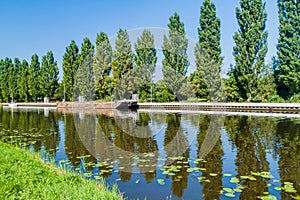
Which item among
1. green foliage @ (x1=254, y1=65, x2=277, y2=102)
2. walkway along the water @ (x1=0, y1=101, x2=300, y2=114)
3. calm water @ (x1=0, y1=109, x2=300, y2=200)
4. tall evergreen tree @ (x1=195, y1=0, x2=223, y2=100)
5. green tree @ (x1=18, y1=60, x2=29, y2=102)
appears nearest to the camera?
calm water @ (x1=0, y1=109, x2=300, y2=200)

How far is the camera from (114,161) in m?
7.91

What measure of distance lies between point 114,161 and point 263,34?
26068mm

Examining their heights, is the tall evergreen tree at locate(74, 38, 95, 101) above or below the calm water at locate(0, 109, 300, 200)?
above

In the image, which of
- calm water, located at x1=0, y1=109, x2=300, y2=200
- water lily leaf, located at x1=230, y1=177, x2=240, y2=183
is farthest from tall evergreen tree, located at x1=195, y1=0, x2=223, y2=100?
water lily leaf, located at x1=230, y1=177, x2=240, y2=183

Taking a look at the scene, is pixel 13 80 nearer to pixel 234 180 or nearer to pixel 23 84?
pixel 23 84

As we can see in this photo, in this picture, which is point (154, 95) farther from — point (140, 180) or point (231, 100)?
point (140, 180)

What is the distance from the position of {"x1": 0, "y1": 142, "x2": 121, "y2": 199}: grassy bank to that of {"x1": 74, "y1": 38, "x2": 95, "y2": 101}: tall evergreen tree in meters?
34.2

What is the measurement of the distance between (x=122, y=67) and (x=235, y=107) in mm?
15601

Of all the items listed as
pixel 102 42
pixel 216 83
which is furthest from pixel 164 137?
pixel 102 42

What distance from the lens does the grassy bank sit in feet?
13.7

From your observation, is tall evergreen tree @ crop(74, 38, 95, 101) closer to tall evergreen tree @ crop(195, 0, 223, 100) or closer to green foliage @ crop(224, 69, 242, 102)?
tall evergreen tree @ crop(195, 0, 223, 100)

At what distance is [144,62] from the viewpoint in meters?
35.3

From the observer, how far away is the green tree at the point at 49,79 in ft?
159

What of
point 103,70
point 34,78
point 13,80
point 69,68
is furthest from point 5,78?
point 103,70
